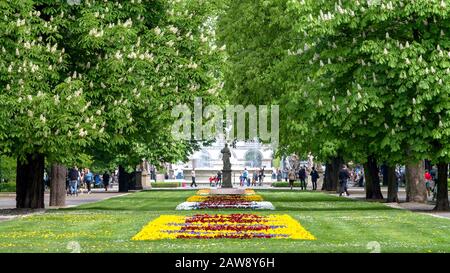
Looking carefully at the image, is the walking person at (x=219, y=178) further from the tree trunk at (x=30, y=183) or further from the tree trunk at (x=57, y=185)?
the tree trunk at (x=30, y=183)

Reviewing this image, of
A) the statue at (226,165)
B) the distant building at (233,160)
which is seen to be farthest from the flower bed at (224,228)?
Answer: the distant building at (233,160)

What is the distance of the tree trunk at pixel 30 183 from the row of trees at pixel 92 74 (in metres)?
0.04

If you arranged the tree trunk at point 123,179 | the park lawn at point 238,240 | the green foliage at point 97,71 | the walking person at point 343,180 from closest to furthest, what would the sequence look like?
1. the park lawn at point 238,240
2. the green foliage at point 97,71
3. the walking person at point 343,180
4. the tree trunk at point 123,179

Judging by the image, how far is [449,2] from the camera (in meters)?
37.9

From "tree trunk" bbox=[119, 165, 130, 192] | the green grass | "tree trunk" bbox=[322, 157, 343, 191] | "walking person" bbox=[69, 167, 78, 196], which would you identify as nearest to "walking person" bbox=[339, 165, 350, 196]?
"tree trunk" bbox=[322, 157, 343, 191]

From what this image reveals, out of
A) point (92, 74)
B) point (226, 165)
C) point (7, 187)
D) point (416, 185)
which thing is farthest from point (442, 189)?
point (7, 187)

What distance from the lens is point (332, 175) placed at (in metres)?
75.3

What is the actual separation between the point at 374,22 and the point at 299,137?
59.0ft

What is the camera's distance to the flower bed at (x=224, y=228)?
1082 inches
